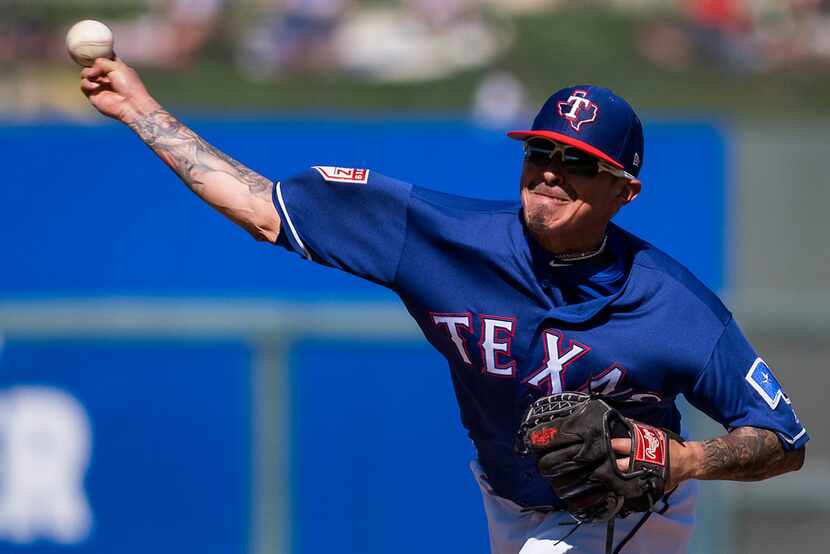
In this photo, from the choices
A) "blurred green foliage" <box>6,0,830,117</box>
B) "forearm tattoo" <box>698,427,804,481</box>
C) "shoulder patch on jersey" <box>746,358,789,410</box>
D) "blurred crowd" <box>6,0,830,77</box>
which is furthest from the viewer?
"blurred crowd" <box>6,0,830,77</box>

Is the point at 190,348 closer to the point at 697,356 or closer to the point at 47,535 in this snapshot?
the point at 47,535

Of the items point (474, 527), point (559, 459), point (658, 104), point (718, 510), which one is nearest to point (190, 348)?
point (474, 527)

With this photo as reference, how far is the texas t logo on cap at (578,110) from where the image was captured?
3.57m

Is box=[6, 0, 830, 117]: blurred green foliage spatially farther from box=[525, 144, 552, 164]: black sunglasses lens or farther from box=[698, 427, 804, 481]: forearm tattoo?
box=[698, 427, 804, 481]: forearm tattoo

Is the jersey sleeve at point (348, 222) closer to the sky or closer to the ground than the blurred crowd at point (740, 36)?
closer to the ground

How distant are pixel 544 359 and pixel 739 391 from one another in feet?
1.84

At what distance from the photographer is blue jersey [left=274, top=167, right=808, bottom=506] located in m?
3.60

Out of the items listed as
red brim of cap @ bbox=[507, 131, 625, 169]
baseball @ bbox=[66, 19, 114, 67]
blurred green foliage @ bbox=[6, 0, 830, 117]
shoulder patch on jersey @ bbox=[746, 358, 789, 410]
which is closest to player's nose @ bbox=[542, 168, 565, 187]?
red brim of cap @ bbox=[507, 131, 625, 169]

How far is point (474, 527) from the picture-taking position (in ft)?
21.9

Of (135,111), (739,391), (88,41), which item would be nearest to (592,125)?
(739,391)

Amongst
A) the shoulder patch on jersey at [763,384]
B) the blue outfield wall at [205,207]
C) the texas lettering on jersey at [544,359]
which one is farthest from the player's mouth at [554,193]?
the blue outfield wall at [205,207]

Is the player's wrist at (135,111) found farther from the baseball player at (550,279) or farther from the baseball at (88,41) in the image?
the baseball at (88,41)

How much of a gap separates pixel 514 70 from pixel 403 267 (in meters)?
6.10

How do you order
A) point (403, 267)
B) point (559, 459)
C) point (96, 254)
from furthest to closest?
1. point (96, 254)
2. point (403, 267)
3. point (559, 459)
